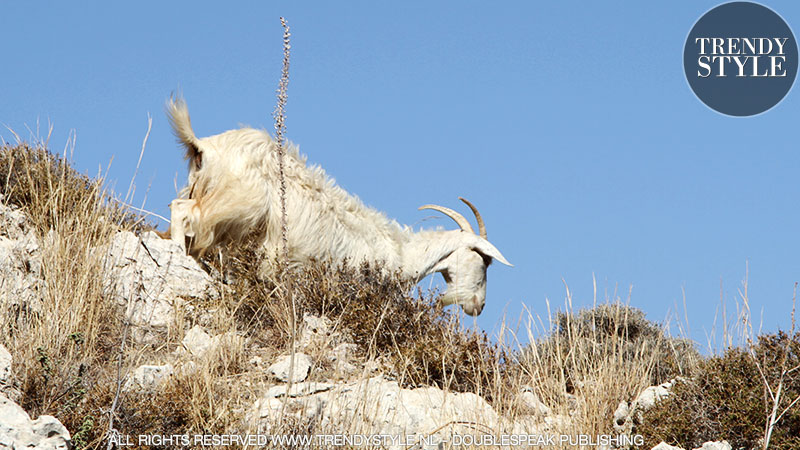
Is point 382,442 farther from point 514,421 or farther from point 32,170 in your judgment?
point 32,170

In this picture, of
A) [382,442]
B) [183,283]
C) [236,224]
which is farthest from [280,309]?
[382,442]

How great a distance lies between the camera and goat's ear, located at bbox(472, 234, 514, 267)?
1059cm

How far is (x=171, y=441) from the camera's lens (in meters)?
5.20

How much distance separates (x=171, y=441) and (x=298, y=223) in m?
3.99

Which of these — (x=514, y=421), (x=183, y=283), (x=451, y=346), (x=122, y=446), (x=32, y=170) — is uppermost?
(x=32, y=170)

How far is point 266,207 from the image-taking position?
28.5 feet

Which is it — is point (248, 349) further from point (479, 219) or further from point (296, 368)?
point (479, 219)

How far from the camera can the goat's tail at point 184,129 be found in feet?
29.0

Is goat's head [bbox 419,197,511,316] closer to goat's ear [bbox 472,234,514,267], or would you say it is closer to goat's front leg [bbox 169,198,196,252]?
goat's ear [bbox 472,234,514,267]

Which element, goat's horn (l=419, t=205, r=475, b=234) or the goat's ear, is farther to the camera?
goat's horn (l=419, t=205, r=475, b=234)

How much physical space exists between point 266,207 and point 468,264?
9.78 feet

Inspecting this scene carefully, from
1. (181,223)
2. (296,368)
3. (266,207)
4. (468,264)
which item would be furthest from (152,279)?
(468,264)

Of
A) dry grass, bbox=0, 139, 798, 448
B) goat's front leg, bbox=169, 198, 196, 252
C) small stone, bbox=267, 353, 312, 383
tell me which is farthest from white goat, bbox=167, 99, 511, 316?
small stone, bbox=267, 353, 312, 383

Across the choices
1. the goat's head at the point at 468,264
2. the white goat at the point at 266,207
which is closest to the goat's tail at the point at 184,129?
the white goat at the point at 266,207
